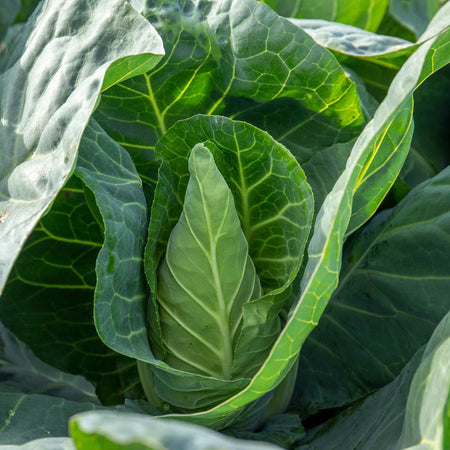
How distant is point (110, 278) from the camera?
0.88m

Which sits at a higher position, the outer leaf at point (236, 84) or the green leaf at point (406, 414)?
the outer leaf at point (236, 84)

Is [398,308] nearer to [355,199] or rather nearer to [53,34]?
[355,199]

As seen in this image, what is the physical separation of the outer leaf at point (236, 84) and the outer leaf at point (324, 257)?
269 mm

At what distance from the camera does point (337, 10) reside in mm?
1604

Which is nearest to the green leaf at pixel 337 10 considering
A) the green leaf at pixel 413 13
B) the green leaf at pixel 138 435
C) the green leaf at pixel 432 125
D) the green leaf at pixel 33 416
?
the green leaf at pixel 413 13

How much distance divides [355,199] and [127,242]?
1.14 feet

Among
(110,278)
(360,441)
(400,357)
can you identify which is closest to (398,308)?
(400,357)

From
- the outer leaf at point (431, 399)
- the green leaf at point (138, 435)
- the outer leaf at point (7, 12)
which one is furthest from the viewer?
the outer leaf at point (7, 12)

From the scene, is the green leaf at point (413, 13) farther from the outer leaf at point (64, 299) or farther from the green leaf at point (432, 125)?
the outer leaf at point (64, 299)

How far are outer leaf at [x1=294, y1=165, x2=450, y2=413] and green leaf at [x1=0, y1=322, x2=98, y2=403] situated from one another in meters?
0.44

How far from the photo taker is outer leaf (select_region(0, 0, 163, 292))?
2.71 feet

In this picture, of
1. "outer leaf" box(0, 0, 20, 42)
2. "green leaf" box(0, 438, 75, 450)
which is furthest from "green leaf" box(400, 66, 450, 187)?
"outer leaf" box(0, 0, 20, 42)

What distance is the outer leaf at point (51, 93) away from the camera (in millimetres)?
826

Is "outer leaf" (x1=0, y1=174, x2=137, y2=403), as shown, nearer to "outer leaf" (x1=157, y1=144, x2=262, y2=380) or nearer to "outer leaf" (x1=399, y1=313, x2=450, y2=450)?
"outer leaf" (x1=157, y1=144, x2=262, y2=380)
